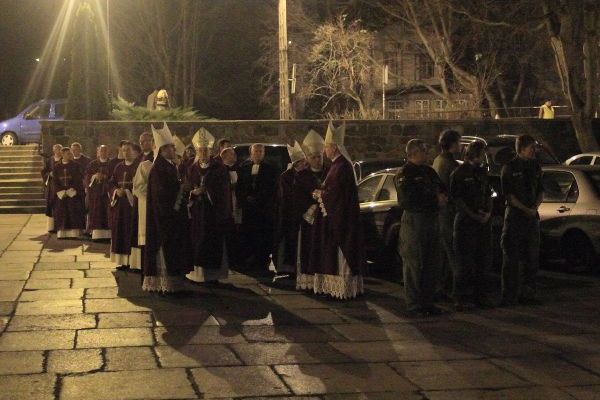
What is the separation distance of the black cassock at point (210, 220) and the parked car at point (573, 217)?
4.19 m

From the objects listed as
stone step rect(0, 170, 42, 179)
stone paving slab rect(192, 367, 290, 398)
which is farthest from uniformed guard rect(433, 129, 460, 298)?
stone step rect(0, 170, 42, 179)

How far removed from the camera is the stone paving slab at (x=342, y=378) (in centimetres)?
748

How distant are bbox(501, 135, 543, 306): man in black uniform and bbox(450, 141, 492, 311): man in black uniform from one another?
0.70 feet

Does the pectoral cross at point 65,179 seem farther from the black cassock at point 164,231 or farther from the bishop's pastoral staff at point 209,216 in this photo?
the black cassock at point 164,231

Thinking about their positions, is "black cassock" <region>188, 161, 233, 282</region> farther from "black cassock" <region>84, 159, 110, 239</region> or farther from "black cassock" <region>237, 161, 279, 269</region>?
"black cassock" <region>84, 159, 110, 239</region>

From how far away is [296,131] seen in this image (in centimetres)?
2552

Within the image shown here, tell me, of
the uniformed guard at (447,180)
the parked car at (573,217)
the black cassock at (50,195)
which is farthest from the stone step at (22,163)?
the uniformed guard at (447,180)

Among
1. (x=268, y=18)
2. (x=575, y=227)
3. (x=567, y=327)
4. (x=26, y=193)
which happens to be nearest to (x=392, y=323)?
(x=567, y=327)

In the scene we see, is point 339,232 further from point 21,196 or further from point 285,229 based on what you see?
point 21,196

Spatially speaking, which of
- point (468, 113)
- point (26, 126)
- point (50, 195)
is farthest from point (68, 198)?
point (468, 113)

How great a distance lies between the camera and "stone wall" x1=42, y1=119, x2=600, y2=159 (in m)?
25.2

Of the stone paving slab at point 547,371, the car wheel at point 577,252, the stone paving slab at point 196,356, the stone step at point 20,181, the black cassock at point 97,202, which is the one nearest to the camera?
the stone paving slab at point 547,371

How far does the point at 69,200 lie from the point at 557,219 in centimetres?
→ 916

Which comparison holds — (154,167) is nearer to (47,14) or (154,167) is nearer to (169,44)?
(169,44)
